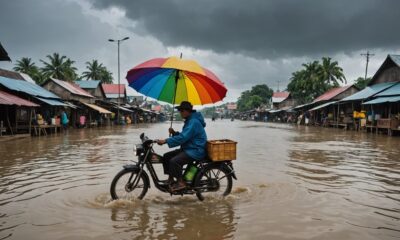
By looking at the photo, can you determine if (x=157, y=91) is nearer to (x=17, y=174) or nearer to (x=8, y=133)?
(x=17, y=174)

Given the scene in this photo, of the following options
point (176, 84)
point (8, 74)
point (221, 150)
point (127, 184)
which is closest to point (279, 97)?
point (8, 74)

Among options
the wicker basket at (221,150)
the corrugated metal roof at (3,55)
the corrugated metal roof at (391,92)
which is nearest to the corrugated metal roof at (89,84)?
the corrugated metal roof at (3,55)

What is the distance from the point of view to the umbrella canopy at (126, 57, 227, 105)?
20.2ft

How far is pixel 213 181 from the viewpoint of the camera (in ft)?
19.7

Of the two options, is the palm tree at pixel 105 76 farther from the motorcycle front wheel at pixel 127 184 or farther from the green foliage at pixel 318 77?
the motorcycle front wheel at pixel 127 184

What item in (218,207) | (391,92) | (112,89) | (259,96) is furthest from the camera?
(259,96)

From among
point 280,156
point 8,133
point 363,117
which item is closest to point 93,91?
point 8,133

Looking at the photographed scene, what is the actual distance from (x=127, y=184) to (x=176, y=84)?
1.94 m

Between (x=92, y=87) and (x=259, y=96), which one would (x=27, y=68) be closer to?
(x=92, y=87)

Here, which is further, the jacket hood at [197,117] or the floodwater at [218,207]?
the jacket hood at [197,117]

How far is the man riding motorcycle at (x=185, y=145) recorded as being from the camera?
5.57 meters

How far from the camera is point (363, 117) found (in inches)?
1206

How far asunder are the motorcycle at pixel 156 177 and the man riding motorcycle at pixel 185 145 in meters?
0.13

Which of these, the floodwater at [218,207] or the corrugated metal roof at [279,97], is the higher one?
the corrugated metal roof at [279,97]
